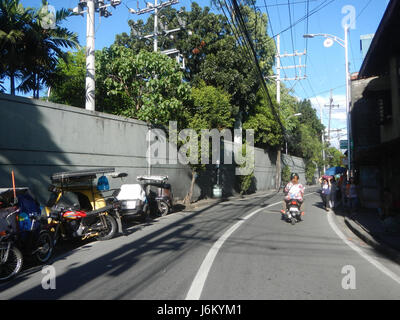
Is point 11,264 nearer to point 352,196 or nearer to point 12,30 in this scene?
point 12,30

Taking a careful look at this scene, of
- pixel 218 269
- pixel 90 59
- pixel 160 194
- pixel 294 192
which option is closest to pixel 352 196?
pixel 294 192

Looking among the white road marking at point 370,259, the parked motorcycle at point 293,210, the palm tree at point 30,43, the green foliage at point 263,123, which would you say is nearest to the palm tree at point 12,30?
the palm tree at point 30,43

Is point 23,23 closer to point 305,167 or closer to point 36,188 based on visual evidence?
point 36,188

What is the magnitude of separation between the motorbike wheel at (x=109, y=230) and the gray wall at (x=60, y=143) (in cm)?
262

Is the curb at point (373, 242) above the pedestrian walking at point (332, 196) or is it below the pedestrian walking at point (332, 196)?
below

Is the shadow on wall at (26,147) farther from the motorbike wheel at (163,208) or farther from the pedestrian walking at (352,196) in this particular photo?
the pedestrian walking at (352,196)

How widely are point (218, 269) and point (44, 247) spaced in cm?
365

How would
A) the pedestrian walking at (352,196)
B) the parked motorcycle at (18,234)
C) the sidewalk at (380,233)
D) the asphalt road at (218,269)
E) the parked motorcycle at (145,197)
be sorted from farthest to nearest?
the pedestrian walking at (352,196), the parked motorcycle at (145,197), the sidewalk at (380,233), the parked motorcycle at (18,234), the asphalt road at (218,269)

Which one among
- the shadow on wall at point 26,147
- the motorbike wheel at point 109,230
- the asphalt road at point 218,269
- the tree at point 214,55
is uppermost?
the tree at point 214,55

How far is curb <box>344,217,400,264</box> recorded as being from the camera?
7.48 metres

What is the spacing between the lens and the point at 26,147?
10.6 metres

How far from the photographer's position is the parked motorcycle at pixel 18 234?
238 inches

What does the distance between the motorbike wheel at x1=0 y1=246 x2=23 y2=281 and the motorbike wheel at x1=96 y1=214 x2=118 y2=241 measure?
3276 millimetres

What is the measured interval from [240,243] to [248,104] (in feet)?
64.2
